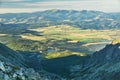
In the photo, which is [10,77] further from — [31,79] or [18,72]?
[31,79]

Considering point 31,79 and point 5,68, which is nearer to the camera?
point 5,68

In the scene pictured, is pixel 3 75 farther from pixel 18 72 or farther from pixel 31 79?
pixel 31 79

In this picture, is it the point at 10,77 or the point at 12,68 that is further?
the point at 12,68

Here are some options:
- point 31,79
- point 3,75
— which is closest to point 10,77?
point 3,75

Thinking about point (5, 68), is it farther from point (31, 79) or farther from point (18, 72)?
point (31, 79)

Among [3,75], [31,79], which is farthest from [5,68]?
[31,79]

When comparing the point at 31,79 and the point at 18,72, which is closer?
the point at 18,72
